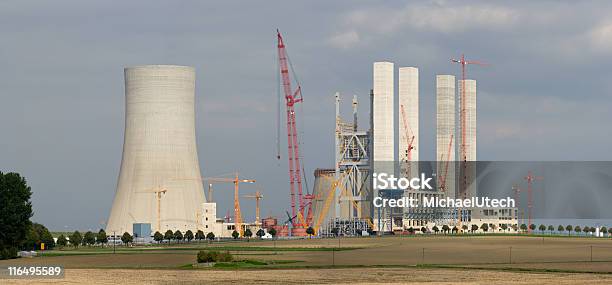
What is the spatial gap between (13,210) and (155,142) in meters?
33.6

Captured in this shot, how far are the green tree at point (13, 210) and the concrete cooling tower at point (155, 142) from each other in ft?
87.8

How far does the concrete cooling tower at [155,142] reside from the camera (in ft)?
429

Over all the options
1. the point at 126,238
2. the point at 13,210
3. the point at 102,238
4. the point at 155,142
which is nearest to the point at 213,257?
the point at 13,210

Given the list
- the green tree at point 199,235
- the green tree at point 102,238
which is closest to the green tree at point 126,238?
the green tree at point 102,238

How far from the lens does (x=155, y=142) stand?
132m

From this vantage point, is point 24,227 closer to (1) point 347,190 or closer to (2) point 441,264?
(2) point 441,264

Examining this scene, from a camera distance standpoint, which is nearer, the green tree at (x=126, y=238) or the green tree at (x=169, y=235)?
the green tree at (x=126, y=238)

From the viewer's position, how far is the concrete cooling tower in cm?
13075

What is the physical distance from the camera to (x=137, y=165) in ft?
434

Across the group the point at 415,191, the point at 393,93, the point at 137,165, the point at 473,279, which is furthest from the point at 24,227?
the point at 415,191

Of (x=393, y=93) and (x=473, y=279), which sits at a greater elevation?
(x=393, y=93)

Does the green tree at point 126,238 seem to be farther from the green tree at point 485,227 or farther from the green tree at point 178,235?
the green tree at point 485,227

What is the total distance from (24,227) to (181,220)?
42506 mm

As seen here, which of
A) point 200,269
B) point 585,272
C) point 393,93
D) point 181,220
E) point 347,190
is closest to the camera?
point 585,272
